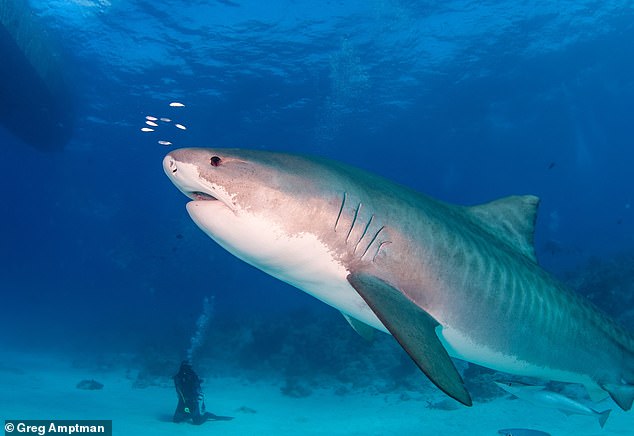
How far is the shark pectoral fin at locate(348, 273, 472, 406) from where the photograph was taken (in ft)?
7.52

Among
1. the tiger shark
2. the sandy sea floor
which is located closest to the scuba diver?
the sandy sea floor

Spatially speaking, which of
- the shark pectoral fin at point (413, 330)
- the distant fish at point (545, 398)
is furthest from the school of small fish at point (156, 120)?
the shark pectoral fin at point (413, 330)

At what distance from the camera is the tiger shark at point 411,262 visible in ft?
8.80

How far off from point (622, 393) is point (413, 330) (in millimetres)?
2858

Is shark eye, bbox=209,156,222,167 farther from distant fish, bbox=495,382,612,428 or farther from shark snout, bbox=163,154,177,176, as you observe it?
distant fish, bbox=495,382,612,428

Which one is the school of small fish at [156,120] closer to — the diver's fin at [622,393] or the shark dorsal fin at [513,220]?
the shark dorsal fin at [513,220]

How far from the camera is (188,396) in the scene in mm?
10703

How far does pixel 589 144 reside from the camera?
48469 mm

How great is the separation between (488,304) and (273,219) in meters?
1.82

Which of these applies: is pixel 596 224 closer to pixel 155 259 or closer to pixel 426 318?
pixel 426 318

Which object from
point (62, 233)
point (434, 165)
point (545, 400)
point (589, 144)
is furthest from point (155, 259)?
point (545, 400)

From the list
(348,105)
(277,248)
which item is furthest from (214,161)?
(348,105)

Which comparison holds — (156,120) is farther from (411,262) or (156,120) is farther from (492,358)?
(492,358)

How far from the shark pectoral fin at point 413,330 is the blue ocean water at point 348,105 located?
13.5m
